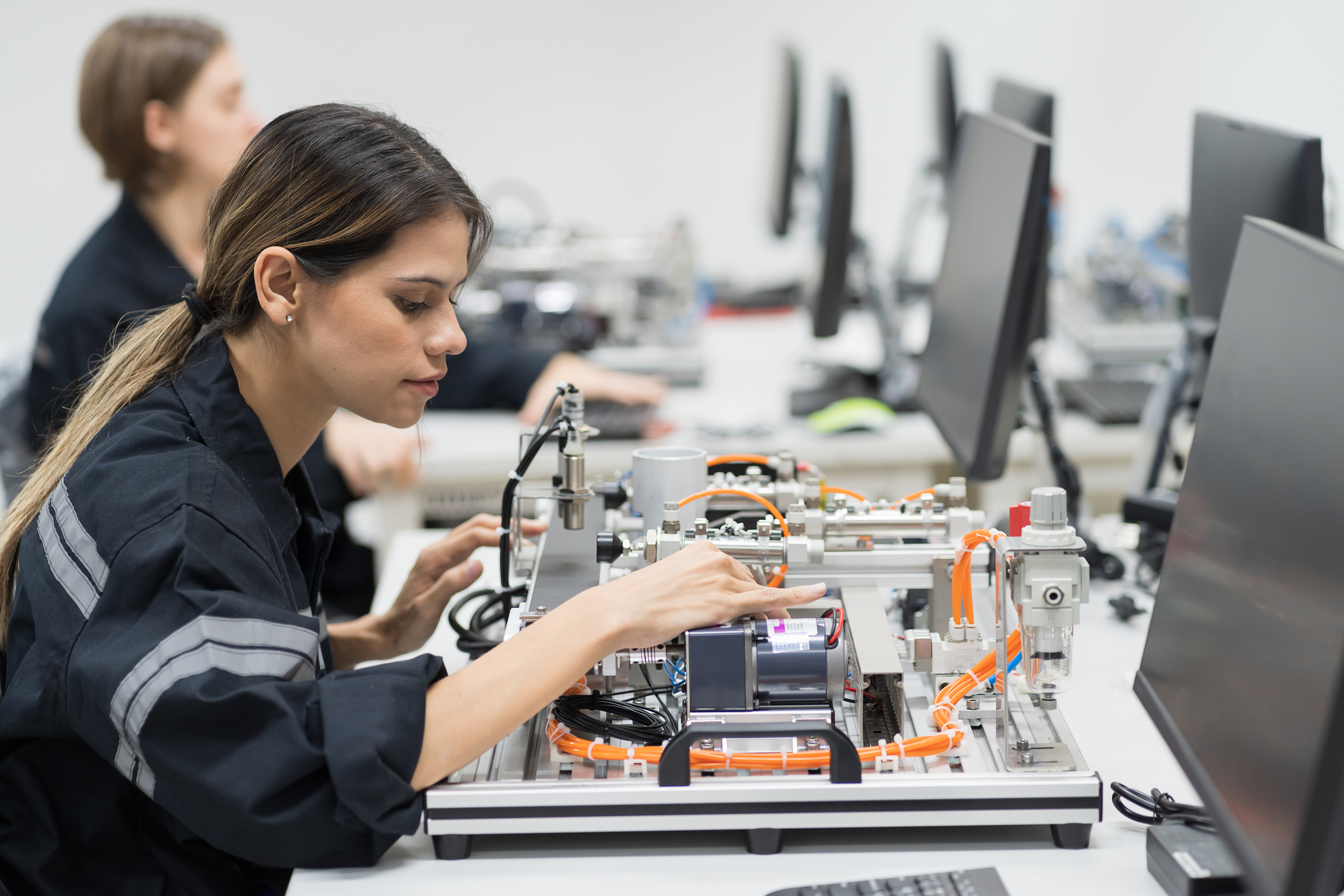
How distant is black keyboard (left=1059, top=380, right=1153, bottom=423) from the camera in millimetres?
2307

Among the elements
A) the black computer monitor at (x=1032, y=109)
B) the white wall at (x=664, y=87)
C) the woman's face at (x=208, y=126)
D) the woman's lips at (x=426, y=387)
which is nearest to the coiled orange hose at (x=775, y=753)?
the woman's lips at (x=426, y=387)

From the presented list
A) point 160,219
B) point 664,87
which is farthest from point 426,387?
point 664,87

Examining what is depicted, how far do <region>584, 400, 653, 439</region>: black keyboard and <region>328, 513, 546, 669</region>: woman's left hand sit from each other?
2.39ft

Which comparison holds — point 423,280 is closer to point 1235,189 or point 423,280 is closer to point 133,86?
point 1235,189

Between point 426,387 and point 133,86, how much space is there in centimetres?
150

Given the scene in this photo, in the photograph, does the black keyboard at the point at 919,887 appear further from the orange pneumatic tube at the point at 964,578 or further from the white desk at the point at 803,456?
the white desk at the point at 803,456

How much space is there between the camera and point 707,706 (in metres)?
1.06

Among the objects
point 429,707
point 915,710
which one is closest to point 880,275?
point 915,710

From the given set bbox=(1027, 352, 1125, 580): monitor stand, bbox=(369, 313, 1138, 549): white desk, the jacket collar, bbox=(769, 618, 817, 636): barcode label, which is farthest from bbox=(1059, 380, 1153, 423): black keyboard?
the jacket collar

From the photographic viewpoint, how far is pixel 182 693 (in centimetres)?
91

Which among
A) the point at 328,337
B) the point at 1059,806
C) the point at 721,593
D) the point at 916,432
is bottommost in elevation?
the point at 916,432

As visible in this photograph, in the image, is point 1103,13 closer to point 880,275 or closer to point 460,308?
point 880,275

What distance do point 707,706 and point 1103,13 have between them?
3920mm

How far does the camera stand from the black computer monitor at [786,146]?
3102 millimetres
